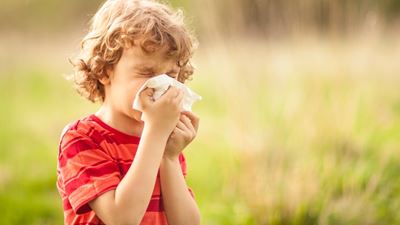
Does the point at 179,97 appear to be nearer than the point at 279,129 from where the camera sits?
Yes

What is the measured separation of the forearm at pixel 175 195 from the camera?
2.56 meters

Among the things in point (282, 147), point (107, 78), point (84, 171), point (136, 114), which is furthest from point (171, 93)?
point (282, 147)

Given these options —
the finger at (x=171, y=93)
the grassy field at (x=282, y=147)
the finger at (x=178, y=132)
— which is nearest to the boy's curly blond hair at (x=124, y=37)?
the finger at (x=171, y=93)

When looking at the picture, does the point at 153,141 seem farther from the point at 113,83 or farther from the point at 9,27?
the point at 9,27

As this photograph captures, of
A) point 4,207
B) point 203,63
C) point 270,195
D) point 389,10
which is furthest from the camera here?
point 389,10

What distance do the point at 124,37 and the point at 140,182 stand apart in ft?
1.49

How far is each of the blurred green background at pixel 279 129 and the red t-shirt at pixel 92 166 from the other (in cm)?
126

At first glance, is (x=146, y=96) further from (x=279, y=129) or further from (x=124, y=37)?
(x=279, y=129)

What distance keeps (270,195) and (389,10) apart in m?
7.26

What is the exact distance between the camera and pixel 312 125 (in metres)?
5.70

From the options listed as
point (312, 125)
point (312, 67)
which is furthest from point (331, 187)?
point (312, 67)

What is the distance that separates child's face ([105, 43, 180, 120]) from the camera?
2494 millimetres

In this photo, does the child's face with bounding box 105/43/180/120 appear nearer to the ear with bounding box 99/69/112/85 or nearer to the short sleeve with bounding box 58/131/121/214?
the ear with bounding box 99/69/112/85

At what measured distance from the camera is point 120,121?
8.54 ft
